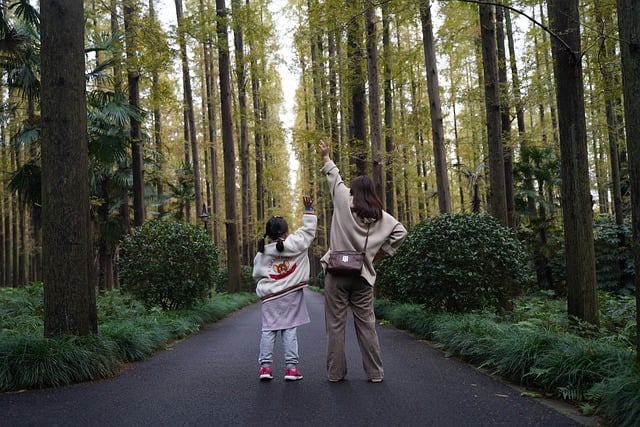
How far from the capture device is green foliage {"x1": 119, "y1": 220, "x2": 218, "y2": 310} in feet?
37.6

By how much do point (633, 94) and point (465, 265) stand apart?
541cm

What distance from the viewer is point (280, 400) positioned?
14.9 ft

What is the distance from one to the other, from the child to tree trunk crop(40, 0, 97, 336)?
2.08 meters

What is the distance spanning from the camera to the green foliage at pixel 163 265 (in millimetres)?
11453

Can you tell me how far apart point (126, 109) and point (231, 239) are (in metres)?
7.73

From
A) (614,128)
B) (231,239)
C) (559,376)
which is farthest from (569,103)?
(231,239)

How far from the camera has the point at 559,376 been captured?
456 cm

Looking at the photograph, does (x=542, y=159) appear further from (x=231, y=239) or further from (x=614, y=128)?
(x=231, y=239)

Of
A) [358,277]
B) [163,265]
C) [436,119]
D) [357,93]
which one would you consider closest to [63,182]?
[358,277]

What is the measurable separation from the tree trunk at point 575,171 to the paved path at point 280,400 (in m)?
1.91

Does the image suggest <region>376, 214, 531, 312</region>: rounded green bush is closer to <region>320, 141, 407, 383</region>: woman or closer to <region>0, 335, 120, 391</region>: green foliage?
<region>320, 141, 407, 383</region>: woman

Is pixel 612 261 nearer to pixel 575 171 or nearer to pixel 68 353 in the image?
pixel 575 171

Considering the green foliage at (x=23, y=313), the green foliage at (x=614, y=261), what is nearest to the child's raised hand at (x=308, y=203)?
the green foliage at (x=23, y=313)

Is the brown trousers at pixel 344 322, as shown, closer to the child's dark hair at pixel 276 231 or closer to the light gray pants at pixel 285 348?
the light gray pants at pixel 285 348
